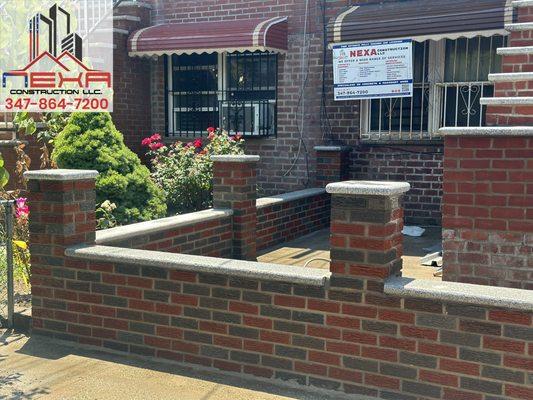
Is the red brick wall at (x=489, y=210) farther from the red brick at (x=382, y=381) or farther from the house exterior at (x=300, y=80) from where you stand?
the house exterior at (x=300, y=80)

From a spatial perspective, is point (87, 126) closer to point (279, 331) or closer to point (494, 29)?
point (279, 331)

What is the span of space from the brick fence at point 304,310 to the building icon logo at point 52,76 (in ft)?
18.5

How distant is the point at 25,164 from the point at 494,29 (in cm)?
711

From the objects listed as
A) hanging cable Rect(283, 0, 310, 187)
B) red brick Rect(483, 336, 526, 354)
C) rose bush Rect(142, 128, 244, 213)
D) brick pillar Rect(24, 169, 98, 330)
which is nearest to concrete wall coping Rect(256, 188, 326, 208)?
rose bush Rect(142, 128, 244, 213)

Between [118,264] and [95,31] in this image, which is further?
[95,31]

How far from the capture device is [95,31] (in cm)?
1238

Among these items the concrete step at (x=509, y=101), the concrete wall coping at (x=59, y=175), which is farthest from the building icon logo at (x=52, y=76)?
the concrete step at (x=509, y=101)

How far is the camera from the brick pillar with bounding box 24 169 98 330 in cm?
551

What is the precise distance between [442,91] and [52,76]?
6.63 metres

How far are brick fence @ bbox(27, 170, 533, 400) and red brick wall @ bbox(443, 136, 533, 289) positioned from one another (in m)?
1.21

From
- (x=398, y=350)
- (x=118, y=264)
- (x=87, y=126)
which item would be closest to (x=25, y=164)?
(x=87, y=126)

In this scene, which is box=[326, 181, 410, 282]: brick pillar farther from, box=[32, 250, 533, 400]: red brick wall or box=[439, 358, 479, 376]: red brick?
box=[439, 358, 479, 376]: red brick

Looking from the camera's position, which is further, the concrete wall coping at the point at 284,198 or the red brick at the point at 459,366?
the concrete wall coping at the point at 284,198

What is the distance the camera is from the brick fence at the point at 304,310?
404 cm
